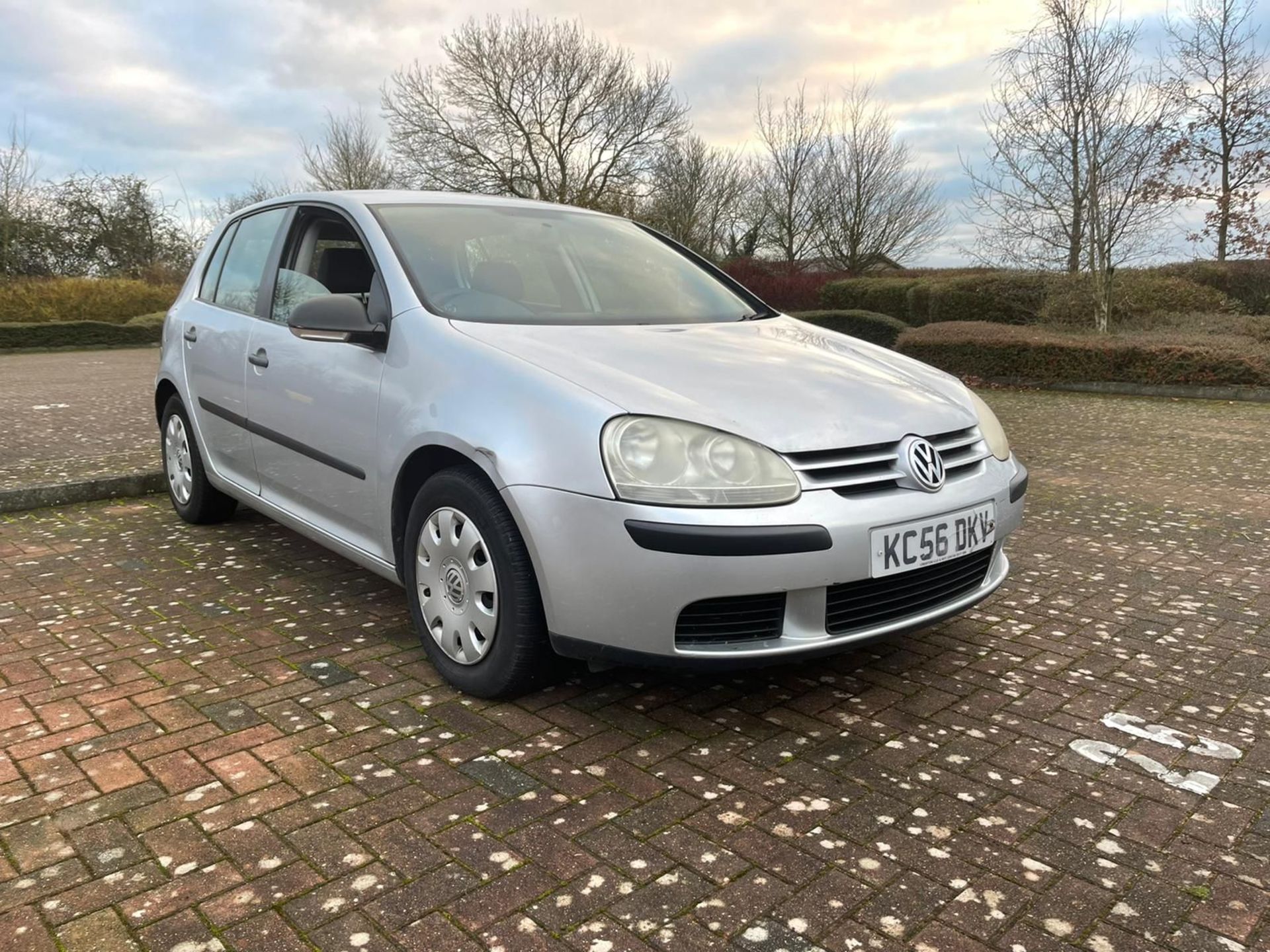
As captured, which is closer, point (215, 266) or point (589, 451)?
point (589, 451)

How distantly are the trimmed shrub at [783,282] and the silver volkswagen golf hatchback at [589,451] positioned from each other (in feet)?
69.0

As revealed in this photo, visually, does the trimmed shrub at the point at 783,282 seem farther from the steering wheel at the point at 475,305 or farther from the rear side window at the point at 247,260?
the steering wheel at the point at 475,305

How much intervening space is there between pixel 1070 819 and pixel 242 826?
1994 mm

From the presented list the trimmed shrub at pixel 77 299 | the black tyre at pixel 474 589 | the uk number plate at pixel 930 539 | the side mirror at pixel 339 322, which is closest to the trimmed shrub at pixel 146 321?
the trimmed shrub at pixel 77 299

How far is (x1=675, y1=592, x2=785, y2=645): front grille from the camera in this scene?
8.53 ft

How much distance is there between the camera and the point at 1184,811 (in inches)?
94.3

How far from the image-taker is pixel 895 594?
9.21 ft

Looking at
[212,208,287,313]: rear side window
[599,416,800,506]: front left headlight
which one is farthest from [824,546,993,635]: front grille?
[212,208,287,313]: rear side window

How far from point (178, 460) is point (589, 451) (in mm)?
3446

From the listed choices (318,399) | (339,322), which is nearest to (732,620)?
(339,322)

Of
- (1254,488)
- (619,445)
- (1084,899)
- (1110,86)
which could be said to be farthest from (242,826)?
(1110,86)

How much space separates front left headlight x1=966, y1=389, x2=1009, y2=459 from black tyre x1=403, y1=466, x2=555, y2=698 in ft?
5.26

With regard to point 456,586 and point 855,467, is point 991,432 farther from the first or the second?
point 456,586

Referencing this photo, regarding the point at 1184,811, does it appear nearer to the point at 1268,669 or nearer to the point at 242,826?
the point at 1268,669
